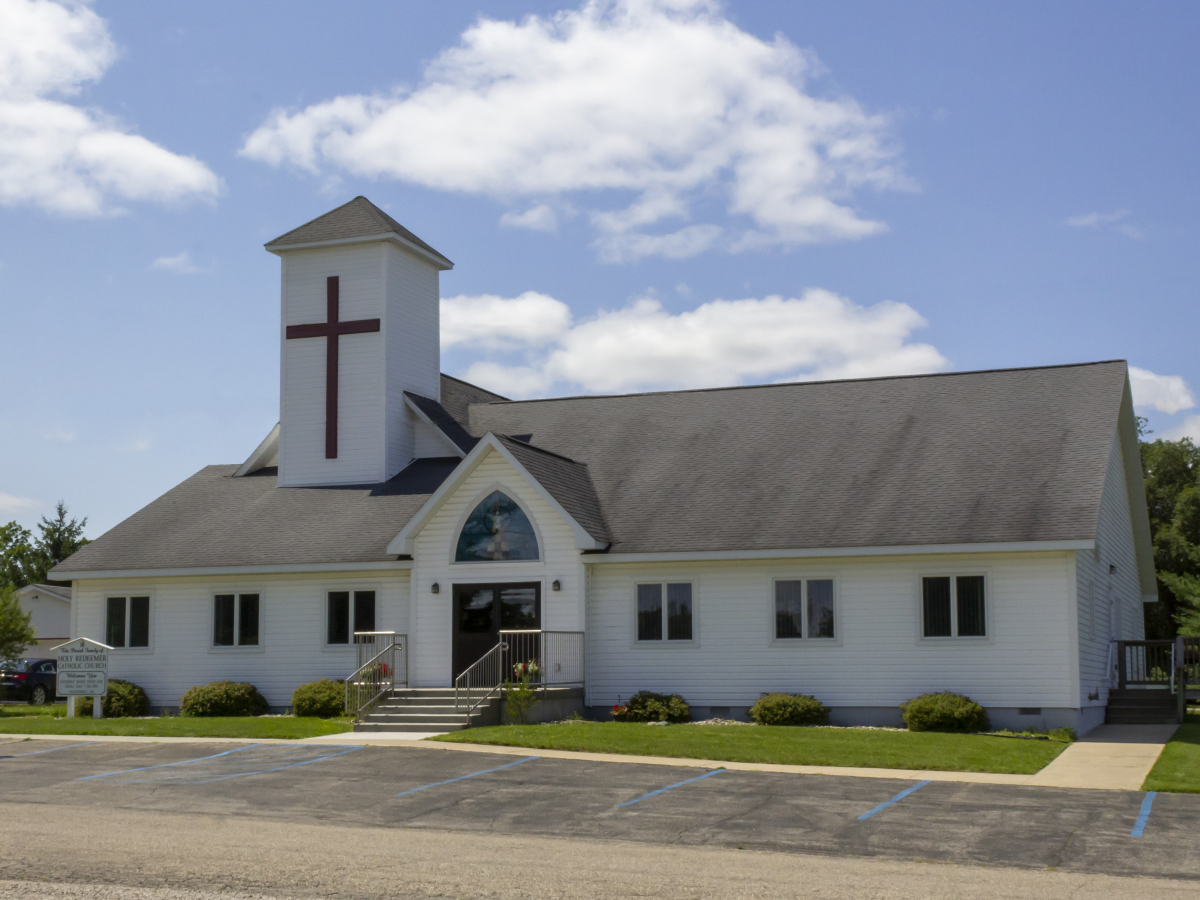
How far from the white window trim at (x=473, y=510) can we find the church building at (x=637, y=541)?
55 mm

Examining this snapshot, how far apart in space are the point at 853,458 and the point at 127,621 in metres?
17.3

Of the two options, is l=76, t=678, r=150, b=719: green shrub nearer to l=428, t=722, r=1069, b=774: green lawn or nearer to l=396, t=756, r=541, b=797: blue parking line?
l=428, t=722, r=1069, b=774: green lawn

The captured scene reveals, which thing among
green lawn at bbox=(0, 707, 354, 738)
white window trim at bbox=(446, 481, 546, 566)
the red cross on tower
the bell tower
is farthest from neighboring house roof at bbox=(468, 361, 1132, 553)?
green lawn at bbox=(0, 707, 354, 738)

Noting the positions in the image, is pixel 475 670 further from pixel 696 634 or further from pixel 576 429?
pixel 576 429

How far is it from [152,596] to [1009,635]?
1918 centimetres

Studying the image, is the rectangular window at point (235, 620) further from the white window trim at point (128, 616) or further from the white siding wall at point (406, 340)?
the white siding wall at point (406, 340)

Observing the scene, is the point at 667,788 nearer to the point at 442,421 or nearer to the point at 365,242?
the point at 442,421

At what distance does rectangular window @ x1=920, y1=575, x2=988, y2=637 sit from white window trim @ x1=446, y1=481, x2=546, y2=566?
7.80m

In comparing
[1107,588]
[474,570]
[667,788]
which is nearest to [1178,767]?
[667,788]

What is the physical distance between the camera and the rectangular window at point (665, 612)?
26219mm

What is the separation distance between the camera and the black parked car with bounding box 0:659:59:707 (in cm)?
3841

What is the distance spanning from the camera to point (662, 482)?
28.6 meters

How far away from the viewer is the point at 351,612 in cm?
2844

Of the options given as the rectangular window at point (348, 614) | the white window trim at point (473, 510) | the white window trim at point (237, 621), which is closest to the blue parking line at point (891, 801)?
the white window trim at point (473, 510)
